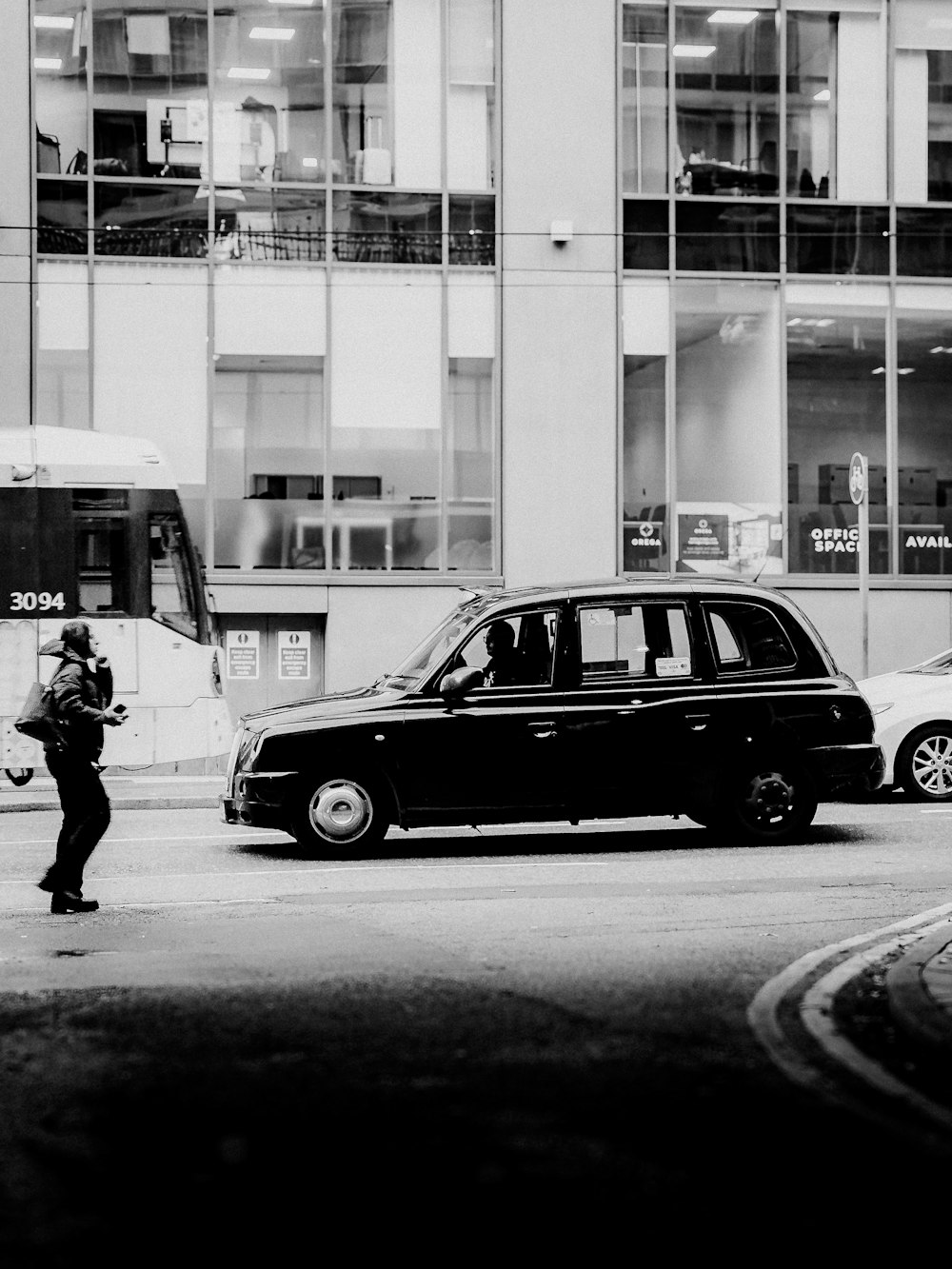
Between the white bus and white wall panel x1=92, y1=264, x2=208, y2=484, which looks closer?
the white bus

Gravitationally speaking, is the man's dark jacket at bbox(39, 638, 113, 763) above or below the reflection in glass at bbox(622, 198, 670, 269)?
below

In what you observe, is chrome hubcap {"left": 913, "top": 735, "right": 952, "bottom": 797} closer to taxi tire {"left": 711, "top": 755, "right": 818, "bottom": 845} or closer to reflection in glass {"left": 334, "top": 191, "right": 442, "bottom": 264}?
taxi tire {"left": 711, "top": 755, "right": 818, "bottom": 845}

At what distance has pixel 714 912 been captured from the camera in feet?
32.6

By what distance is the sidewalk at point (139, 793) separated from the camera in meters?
17.1

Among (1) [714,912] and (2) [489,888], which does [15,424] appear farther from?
(1) [714,912]

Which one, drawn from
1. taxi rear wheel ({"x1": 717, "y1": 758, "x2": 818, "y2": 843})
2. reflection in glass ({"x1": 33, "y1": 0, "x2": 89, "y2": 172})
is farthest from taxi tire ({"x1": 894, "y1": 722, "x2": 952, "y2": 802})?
reflection in glass ({"x1": 33, "y1": 0, "x2": 89, "y2": 172})

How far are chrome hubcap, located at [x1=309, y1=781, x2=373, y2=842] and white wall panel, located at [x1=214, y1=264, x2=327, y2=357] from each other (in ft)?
38.3

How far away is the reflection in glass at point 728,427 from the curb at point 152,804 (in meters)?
8.62

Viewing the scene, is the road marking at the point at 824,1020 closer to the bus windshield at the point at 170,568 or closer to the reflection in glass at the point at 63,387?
the bus windshield at the point at 170,568

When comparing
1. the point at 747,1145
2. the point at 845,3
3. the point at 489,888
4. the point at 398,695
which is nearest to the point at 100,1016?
the point at 747,1145

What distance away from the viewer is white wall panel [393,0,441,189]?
2327 centimetres

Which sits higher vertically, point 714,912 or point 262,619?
point 262,619

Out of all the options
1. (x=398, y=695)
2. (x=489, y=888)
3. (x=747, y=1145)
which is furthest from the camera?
(x=398, y=695)

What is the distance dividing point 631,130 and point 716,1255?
2132 centimetres
